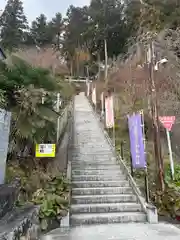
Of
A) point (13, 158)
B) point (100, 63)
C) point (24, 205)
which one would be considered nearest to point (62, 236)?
point (24, 205)

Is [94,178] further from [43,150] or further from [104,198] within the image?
[43,150]

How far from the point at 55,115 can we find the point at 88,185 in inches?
103

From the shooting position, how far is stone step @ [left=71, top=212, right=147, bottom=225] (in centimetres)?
686

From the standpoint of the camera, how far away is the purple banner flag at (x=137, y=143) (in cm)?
800

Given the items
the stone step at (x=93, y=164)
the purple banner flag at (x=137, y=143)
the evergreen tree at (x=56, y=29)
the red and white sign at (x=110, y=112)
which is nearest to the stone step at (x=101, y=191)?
the purple banner flag at (x=137, y=143)

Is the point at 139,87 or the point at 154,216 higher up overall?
the point at 139,87

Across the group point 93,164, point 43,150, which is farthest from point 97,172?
point 43,150

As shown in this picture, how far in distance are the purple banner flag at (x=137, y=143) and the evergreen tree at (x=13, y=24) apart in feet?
86.1

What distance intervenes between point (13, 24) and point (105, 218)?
3393cm

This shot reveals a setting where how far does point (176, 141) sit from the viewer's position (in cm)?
1484

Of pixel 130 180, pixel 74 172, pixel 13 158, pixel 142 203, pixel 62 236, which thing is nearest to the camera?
pixel 62 236

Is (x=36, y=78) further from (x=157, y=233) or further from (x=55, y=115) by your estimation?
(x=157, y=233)

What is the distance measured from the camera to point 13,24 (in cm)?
3516

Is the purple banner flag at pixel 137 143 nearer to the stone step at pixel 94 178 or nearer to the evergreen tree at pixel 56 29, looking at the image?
the stone step at pixel 94 178
